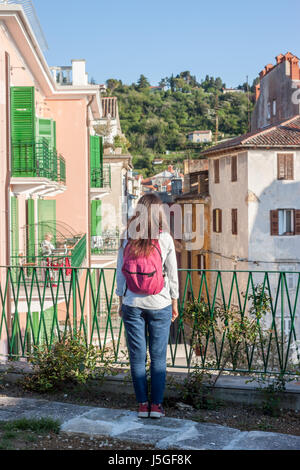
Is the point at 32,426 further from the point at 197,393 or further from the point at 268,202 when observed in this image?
the point at 268,202

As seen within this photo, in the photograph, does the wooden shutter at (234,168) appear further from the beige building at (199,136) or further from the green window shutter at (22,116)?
the beige building at (199,136)

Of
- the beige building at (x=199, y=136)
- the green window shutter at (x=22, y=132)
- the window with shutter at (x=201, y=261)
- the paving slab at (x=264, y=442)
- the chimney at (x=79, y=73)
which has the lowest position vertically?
the window with shutter at (x=201, y=261)

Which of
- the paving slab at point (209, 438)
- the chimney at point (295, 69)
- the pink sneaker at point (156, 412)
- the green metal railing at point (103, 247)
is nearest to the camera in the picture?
the paving slab at point (209, 438)

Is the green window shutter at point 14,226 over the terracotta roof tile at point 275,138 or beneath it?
beneath

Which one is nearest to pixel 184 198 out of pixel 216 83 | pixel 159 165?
pixel 159 165

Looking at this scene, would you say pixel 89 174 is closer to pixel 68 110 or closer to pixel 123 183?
pixel 68 110

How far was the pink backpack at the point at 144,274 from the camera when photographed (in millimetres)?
4520

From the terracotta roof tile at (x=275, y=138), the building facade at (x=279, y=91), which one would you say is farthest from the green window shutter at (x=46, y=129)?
the building facade at (x=279, y=91)

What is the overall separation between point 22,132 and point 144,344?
1097cm

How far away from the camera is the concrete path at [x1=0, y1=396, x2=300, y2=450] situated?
12.9 feet

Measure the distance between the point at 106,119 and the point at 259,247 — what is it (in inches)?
528

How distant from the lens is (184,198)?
122 feet

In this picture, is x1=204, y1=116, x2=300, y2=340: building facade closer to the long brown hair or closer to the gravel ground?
the gravel ground
